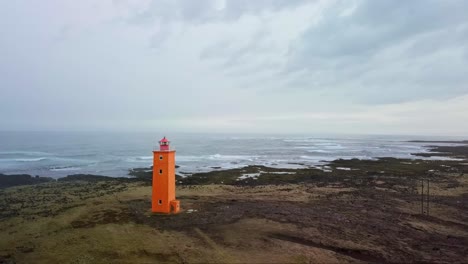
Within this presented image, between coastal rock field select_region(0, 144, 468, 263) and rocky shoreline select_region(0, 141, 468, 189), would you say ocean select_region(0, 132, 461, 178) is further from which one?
coastal rock field select_region(0, 144, 468, 263)

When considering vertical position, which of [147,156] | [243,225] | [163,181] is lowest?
[147,156]

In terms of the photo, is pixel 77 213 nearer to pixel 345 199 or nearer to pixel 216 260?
pixel 216 260

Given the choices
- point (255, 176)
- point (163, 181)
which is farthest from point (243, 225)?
point (255, 176)

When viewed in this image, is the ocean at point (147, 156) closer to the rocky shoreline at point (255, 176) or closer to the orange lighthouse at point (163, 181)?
the rocky shoreline at point (255, 176)

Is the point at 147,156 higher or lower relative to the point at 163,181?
lower

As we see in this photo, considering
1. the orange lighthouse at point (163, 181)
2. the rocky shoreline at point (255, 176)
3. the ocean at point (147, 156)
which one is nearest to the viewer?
the orange lighthouse at point (163, 181)

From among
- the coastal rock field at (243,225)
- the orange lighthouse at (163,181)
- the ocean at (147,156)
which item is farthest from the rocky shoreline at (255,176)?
the orange lighthouse at (163,181)

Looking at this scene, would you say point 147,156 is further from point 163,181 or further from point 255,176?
point 163,181

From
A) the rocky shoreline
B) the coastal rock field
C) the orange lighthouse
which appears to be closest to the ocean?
the rocky shoreline
